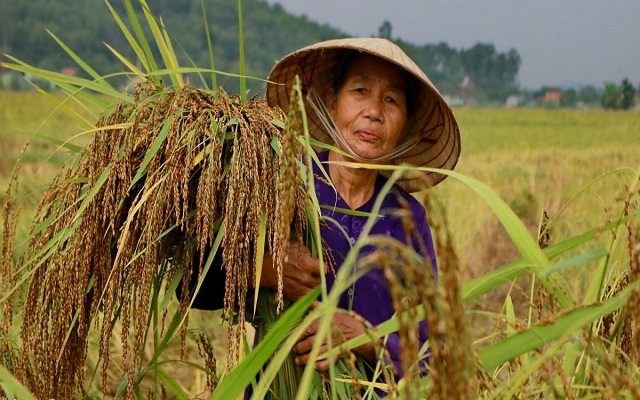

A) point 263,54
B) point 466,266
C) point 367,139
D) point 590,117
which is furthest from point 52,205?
point 263,54

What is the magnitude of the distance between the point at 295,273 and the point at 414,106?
87cm

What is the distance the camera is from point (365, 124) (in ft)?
7.63

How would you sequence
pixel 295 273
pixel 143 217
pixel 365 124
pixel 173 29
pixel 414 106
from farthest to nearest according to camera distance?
pixel 173 29 → pixel 414 106 → pixel 365 124 → pixel 295 273 → pixel 143 217

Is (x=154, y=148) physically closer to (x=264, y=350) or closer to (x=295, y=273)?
(x=295, y=273)

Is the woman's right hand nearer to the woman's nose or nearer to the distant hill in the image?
the woman's nose

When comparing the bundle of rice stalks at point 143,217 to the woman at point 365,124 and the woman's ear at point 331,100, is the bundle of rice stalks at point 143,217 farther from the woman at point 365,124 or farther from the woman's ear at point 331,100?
the woman's ear at point 331,100

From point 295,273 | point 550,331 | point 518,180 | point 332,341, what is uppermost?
point 550,331

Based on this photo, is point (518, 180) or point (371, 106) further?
point (518, 180)

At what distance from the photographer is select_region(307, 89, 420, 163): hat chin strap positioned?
7.74 feet

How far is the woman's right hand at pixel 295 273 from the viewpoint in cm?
195

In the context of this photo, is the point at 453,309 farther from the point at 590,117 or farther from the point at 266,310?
the point at 590,117

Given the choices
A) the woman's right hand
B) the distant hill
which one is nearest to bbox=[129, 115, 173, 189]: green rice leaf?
the woman's right hand

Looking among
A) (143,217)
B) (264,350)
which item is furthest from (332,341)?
(264,350)

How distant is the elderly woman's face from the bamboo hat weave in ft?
0.23
